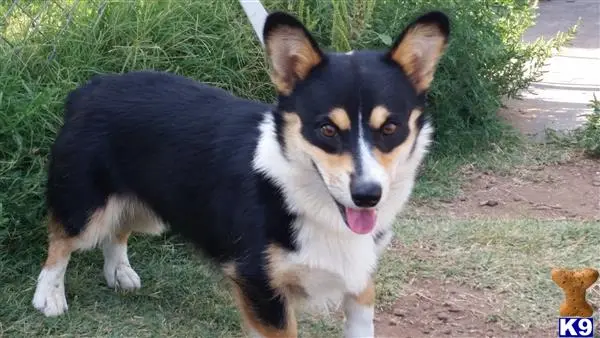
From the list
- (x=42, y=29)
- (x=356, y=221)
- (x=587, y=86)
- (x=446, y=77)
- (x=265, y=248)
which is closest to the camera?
(x=356, y=221)

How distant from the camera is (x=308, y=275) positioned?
10.0 feet

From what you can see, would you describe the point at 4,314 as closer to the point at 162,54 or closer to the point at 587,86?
the point at 162,54

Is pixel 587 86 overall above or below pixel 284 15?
below

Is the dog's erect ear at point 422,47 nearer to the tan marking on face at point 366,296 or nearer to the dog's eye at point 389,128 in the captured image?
the dog's eye at point 389,128

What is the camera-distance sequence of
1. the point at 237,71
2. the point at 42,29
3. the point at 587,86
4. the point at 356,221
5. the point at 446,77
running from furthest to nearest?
the point at 587,86 → the point at 446,77 → the point at 237,71 → the point at 42,29 → the point at 356,221

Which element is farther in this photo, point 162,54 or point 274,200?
point 162,54

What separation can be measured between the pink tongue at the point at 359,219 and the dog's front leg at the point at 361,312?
0.47m

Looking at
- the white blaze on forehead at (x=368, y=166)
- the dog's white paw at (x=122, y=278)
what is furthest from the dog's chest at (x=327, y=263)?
the dog's white paw at (x=122, y=278)

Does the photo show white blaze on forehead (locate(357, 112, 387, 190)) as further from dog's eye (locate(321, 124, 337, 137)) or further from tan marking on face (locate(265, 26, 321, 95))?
tan marking on face (locate(265, 26, 321, 95))

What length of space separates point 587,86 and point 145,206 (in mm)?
5548

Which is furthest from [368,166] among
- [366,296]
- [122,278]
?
[122,278]

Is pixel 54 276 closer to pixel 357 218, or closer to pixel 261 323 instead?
pixel 261 323

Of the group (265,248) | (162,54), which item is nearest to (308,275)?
(265,248)

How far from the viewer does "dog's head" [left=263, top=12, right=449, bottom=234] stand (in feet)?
8.85
